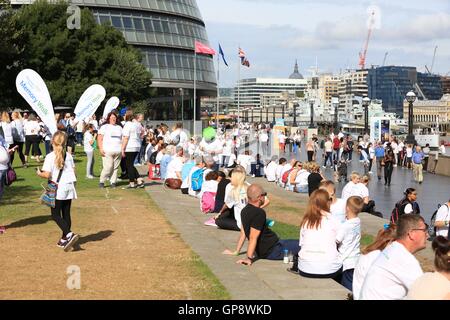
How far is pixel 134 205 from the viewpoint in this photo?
51.0 feet

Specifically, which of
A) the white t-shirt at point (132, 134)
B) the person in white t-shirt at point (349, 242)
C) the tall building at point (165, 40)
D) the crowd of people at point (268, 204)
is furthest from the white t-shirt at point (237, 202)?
the tall building at point (165, 40)

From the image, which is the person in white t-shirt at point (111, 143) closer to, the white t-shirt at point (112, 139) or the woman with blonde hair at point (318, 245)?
the white t-shirt at point (112, 139)

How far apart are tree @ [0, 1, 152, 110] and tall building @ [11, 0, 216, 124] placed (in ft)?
55.4

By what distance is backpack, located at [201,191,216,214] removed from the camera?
1507cm

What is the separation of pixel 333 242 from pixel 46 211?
23.5 feet

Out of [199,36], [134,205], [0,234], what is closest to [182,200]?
[134,205]

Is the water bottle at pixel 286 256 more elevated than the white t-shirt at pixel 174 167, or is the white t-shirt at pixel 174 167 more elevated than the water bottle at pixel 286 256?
the white t-shirt at pixel 174 167

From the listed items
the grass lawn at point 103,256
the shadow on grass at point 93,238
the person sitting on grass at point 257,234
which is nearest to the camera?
the grass lawn at point 103,256

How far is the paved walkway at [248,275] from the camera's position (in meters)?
7.83

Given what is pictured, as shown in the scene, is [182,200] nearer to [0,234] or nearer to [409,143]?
[0,234]

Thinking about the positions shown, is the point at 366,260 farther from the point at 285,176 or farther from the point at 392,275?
the point at 285,176

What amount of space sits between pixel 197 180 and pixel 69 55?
41079mm

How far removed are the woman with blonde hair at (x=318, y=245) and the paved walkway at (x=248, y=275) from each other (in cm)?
15

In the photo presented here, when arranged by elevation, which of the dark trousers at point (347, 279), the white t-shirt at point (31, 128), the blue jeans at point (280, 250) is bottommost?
the dark trousers at point (347, 279)
